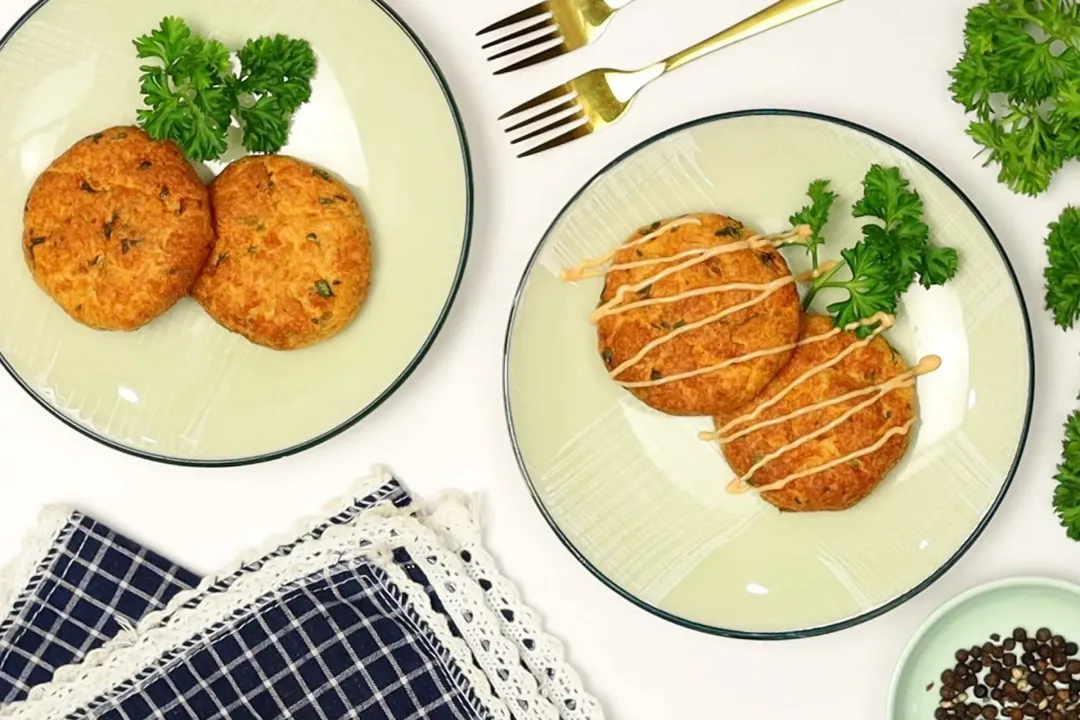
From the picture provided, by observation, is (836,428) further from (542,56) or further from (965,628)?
(542,56)

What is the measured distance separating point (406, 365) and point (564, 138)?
549 millimetres

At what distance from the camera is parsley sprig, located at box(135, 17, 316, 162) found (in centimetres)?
219

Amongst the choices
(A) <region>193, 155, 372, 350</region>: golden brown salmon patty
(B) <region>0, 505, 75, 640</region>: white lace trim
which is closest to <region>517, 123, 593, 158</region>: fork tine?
(A) <region>193, 155, 372, 350</region>: golden brown salmon patty

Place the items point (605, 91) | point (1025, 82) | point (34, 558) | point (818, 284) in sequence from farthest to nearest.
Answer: point (34, 558) < point (605, 91) < point (818, 284) < point (1025, 82)

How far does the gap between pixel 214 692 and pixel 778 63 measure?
169cm

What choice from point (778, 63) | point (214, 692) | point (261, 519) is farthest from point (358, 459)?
point (778, 63)

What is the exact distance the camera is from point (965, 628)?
2.42 m

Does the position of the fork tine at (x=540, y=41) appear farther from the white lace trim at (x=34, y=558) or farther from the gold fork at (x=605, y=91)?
the white lace trim at (x=34, y=558)

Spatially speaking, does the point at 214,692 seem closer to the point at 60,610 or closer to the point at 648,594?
the point at 60,610

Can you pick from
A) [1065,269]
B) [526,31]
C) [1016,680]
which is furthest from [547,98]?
[1016,680]

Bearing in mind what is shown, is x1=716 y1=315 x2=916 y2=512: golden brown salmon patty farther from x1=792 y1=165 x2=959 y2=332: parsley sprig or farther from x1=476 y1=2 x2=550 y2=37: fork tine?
x1=476 y1=2 x2=550 y2=37: fork tine

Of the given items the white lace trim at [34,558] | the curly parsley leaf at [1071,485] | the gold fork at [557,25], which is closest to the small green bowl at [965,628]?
the curly parsley leaf at [1071,485]

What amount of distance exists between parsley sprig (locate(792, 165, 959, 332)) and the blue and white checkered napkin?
88 centimetres

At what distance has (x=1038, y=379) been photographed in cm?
238
